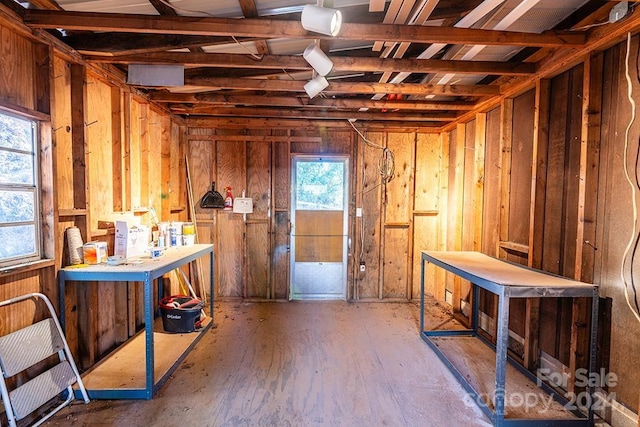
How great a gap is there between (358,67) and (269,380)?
249 cm

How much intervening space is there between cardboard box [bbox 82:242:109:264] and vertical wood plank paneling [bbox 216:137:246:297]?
1.86 metres

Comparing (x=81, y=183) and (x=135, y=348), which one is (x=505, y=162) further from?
(x=135, y=348)

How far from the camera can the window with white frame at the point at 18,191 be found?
1.84m

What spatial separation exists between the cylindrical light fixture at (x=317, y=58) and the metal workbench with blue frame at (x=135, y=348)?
1793 millimetres

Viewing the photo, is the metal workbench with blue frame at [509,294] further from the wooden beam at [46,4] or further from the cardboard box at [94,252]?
the wooden beam at [46,4]

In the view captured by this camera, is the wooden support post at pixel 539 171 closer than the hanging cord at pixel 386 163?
Yes

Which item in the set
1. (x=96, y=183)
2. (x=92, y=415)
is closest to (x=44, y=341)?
(x=92, y=415)

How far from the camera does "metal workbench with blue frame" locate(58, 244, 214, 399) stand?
2.15 m

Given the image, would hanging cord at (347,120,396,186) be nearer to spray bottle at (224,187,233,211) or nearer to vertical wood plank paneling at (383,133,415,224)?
vertical wood plank paneling at (383,133,415,224)

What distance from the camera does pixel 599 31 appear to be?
75.2 inches

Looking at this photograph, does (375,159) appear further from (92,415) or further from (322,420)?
(92,415)

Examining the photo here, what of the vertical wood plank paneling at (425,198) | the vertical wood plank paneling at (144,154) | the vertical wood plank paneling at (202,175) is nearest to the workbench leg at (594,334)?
the vertical wood plank paneling at (425,198)

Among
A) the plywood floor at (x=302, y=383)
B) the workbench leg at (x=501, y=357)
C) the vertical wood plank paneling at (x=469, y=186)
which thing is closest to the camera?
the workbench leg at (x=501, y=357)

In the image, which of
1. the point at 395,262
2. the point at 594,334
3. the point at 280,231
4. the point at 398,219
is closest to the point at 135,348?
the point at 280,231
